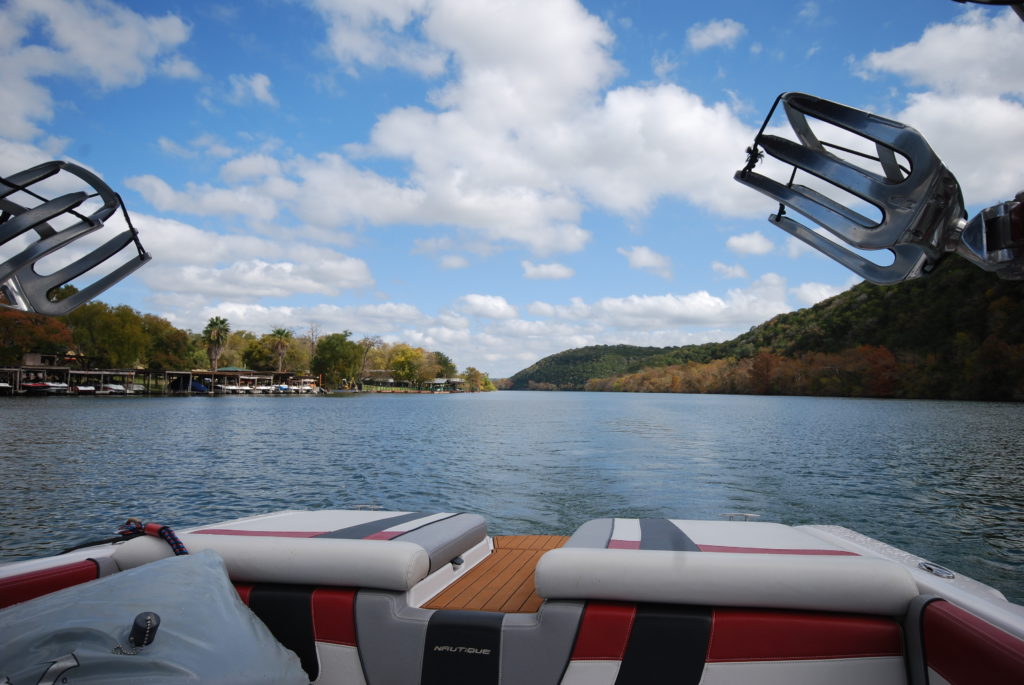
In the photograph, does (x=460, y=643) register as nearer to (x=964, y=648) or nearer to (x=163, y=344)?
(x=964, y=648)

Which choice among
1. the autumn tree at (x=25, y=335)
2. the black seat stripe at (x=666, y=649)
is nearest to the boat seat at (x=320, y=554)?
the black seat stripe at (x=666, y=649)

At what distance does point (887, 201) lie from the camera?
1.79m

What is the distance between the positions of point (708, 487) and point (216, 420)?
3442 cm

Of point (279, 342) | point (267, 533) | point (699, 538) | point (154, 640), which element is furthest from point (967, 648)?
point (279, 342)

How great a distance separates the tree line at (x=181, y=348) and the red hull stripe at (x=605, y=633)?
171ft

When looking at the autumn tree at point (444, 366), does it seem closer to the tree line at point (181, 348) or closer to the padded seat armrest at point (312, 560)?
the tree line at point (181, 348)

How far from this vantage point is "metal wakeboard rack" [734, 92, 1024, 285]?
152 centimetres

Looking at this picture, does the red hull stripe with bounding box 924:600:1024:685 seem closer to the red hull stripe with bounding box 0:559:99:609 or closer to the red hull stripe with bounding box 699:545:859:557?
the red hull stripe with bounding box 699:545:859:557

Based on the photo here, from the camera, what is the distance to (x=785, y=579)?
2.10 m

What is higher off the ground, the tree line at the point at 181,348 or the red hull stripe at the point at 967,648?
the tree line at the point at 181,348

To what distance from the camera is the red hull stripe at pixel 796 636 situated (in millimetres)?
2080

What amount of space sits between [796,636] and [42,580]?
2.81m

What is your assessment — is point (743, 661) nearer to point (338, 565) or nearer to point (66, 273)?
point (338, 565)

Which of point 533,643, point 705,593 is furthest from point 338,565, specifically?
point 705,593
